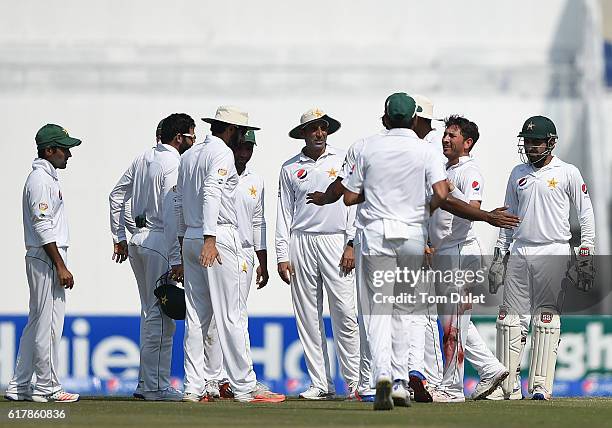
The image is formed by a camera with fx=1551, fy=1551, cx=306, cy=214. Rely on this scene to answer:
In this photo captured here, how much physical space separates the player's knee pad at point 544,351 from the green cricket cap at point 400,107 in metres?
2.21

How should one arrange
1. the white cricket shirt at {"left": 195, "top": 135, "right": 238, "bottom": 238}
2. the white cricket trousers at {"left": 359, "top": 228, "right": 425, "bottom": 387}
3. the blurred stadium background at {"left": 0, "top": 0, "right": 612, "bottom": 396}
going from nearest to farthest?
1. the white cricket trousers at {"left": 359, "top": 228, "right": 425, "bottom": 387}
2. the white cricket shirt at {"left": 195, "top": 135, "right": 238, "bottom": 238}
3. the blurred stadium background at {"left": 0, "top": 0, "right": 612, "bottom": 396}

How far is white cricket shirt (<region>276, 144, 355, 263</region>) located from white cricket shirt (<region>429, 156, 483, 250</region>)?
0.87 m

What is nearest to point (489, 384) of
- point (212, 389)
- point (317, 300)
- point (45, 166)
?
point (317, 300)

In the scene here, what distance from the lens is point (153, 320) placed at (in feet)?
33.8

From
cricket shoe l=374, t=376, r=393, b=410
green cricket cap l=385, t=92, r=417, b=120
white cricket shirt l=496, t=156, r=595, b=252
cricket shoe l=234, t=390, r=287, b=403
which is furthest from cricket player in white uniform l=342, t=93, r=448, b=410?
white cricket shirt l=496, t=156, r=595, b=252

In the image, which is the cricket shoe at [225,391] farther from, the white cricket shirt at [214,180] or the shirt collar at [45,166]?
the shirt collar at [45,166]

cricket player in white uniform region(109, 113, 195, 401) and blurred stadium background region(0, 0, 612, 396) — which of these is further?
blurred stadium background region(0, 0, 612, 396)

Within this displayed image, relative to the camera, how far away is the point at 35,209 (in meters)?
9.57

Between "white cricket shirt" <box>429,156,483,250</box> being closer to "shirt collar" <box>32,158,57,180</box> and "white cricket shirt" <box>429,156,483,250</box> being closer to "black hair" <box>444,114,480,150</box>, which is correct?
"black hair" <box>444,114,480,150</box>

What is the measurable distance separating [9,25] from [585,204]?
13.8 metres

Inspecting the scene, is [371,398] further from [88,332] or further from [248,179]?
[88,332]

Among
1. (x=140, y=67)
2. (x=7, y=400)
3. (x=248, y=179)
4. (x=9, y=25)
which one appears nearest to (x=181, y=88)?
(x=140, y=67)

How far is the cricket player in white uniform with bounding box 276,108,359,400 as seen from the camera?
10.6 meters

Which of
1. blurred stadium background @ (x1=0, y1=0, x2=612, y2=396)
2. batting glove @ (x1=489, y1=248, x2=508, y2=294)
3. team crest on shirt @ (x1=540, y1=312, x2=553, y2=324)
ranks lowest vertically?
team crest on shirt @ (x1=540, y1=312, x2=553, y2=324)
